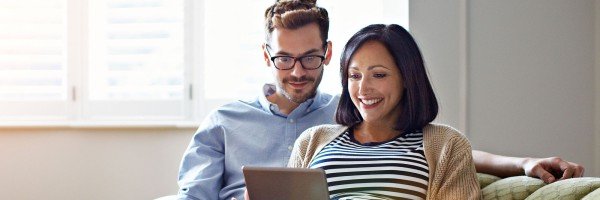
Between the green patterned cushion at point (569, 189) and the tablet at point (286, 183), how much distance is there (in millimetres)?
410

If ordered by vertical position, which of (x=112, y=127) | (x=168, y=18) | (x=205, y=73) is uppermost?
(x=168, y=18)

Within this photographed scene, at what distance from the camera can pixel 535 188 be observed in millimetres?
1692

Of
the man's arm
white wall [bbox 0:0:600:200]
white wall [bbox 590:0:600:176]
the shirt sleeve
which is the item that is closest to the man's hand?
the man's arm

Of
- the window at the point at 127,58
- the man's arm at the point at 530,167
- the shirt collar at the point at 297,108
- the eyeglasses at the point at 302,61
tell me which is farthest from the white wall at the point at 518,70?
the man's arm at the point at 530,167

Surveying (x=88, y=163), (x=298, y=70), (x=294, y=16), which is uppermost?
(x=294, y=16)

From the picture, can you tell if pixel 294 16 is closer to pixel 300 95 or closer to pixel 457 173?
pixel 300 95

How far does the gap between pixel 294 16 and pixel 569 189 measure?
94 centimetres

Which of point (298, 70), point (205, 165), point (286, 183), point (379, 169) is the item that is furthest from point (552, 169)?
point (205, 165)

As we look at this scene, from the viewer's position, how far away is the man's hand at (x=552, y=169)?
5.55ft

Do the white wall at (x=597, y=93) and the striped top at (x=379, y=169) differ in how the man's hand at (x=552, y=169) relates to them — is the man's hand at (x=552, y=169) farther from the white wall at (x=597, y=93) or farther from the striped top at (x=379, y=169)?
the white wall at (x=597, y=93)

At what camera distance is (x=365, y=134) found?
194 cm

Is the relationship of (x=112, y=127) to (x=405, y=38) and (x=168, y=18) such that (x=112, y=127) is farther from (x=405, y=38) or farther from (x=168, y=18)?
(x=405, y=38)

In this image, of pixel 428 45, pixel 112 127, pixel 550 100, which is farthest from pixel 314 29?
pixel 112 127

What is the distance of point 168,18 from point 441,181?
2.45 meters
